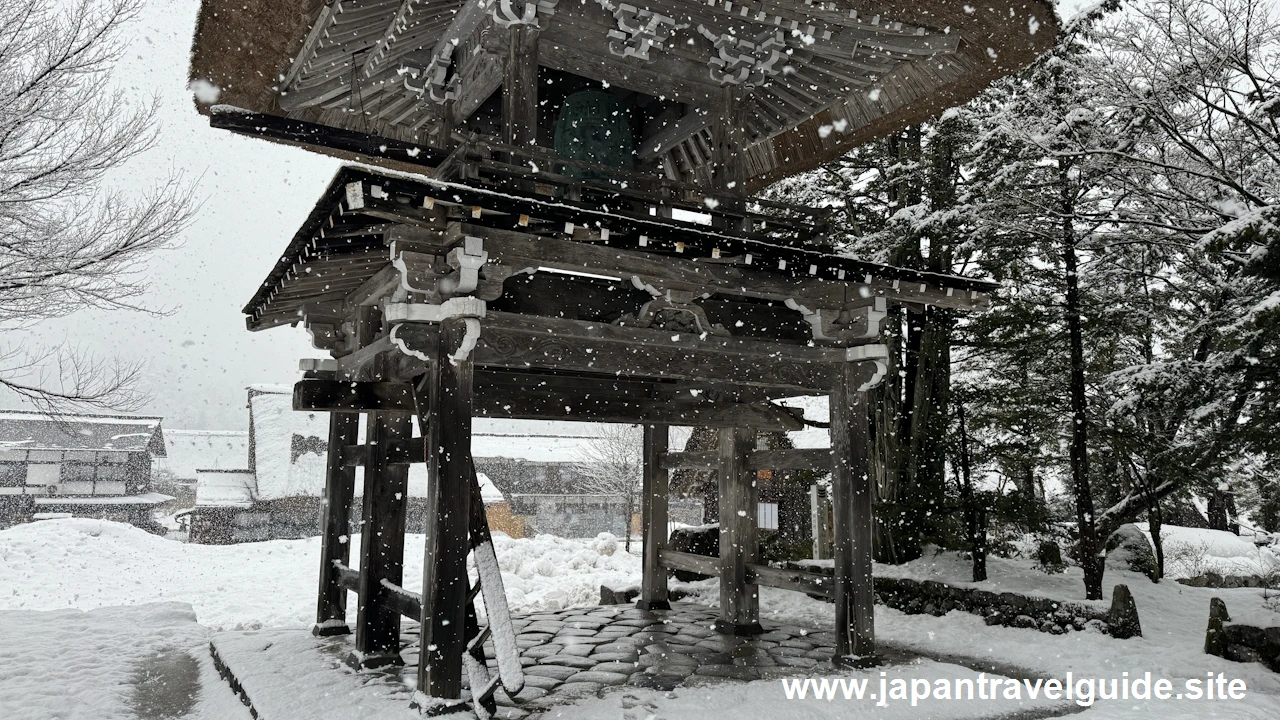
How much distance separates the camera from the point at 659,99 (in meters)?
8.10

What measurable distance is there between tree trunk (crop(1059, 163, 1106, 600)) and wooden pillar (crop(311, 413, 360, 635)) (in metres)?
9.21

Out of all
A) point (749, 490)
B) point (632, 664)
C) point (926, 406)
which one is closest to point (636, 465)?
point (926, 406)

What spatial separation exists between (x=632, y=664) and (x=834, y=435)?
2.91 metres

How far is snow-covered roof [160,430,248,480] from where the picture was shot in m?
44.2

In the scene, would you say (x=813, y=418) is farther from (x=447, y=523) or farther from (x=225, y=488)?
(x=225, y=488)

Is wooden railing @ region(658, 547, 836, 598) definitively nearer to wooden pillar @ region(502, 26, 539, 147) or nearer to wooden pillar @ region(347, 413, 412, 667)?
wooden pillar @ region(347, 413, 412, 667)

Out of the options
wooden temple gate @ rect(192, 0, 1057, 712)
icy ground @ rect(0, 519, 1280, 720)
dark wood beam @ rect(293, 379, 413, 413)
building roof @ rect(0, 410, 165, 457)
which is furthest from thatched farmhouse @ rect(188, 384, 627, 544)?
dark wood beam @ rect(293, 379, 413, 413)

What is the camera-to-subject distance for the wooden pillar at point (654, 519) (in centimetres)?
1009

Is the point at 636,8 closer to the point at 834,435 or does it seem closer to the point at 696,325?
the point at 696,325

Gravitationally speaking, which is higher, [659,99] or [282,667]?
[659,99]

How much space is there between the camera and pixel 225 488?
2997 centimetres

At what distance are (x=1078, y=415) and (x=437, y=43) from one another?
9471 millimetres

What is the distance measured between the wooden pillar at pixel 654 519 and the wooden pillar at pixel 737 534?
0.97m

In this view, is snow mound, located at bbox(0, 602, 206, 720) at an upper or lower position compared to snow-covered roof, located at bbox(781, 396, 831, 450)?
lower
